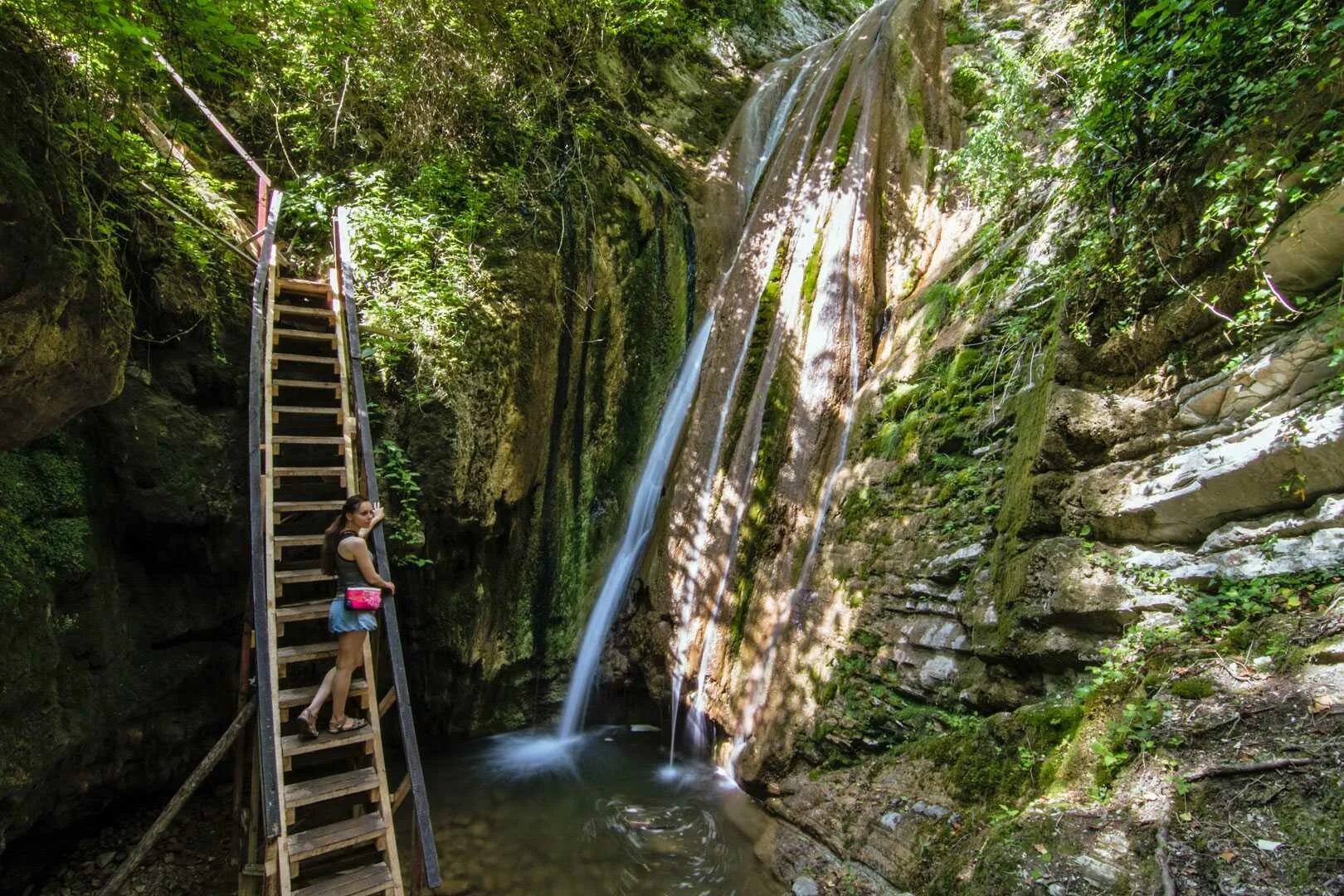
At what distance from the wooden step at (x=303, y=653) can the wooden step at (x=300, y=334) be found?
9.09ft

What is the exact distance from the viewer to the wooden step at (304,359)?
556 centimetres

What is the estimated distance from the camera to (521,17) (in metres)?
8.52

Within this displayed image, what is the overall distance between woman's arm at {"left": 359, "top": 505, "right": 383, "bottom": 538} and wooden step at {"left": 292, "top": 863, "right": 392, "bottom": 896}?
1.96 meters

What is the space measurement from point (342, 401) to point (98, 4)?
9.21 ft

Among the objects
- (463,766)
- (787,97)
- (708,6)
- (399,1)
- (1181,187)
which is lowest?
(463,766)

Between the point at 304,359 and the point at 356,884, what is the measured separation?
13.3 ft

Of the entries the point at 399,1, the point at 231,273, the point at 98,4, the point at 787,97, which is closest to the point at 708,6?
the point at 787,97

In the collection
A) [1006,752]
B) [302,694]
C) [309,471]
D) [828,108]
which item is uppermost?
[828,108]

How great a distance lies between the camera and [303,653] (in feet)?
14.2

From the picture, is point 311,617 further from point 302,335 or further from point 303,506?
point 302,335

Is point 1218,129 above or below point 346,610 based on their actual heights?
above

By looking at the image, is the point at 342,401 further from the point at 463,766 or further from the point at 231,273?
the point at 463,766

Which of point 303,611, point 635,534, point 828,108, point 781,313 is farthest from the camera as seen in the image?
point 828,108

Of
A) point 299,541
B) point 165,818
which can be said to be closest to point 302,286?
point 299,541
